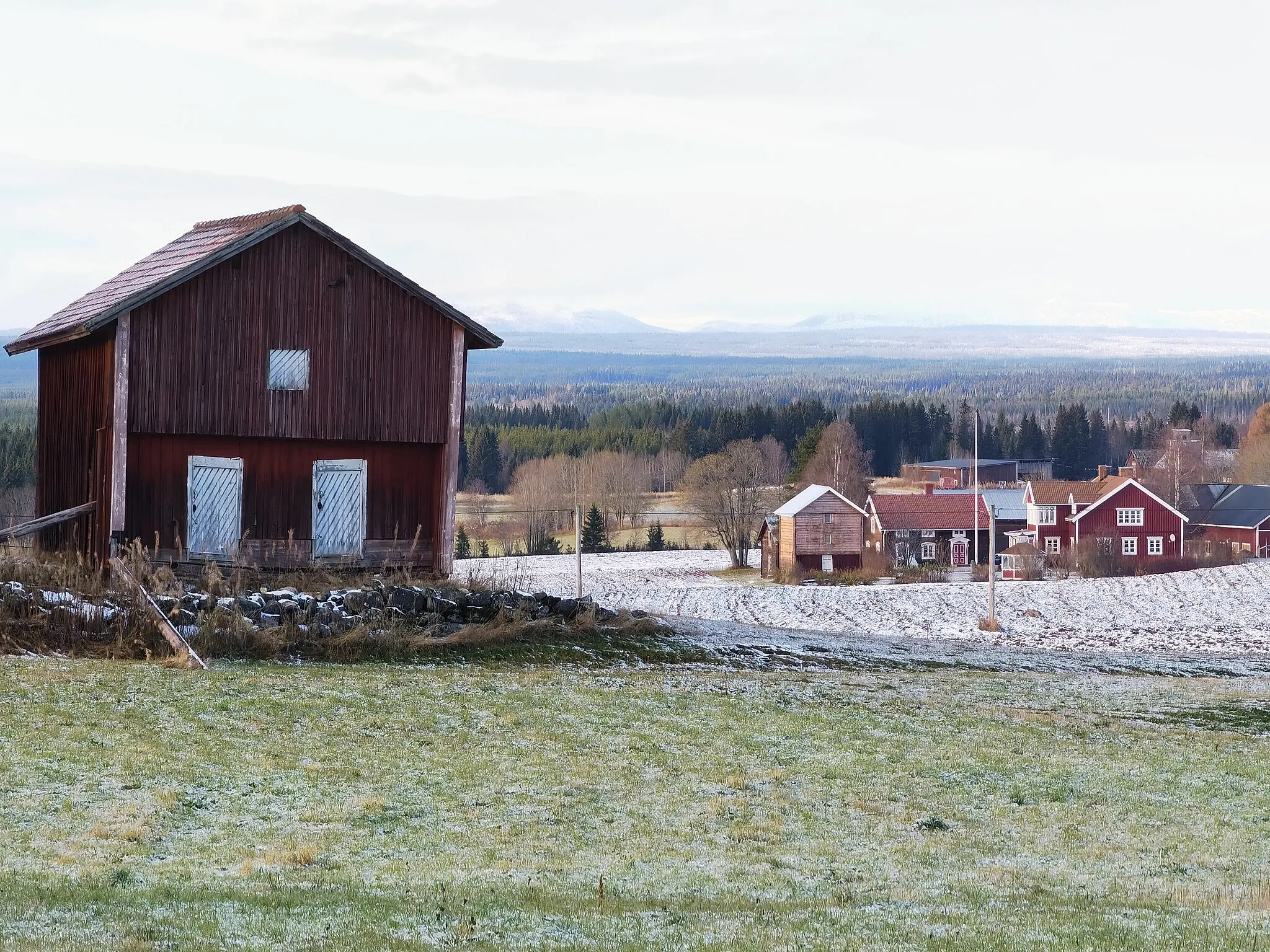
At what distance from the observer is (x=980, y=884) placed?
11.0 meters

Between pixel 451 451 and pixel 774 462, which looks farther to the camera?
pixel 774 462

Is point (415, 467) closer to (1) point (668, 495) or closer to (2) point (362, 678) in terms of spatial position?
(2) point (362, 678)

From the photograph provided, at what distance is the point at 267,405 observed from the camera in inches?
1153

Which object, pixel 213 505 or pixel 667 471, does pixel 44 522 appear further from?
pixel 667 471

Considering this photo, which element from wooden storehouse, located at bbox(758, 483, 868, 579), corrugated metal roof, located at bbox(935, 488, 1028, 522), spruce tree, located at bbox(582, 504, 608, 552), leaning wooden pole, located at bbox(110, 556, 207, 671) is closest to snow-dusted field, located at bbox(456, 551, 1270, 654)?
wooden storehouse, located at bbox(758, 483, 868, 579)

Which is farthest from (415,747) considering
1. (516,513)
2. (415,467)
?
(516,513)

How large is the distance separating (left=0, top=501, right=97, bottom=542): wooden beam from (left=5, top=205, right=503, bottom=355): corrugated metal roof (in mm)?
3196

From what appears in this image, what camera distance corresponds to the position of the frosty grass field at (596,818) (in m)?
9.34

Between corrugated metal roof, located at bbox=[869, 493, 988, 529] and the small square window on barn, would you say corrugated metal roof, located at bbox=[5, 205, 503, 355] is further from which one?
corrugated metal roof, located at bbox=[869, 493, 988, 529]

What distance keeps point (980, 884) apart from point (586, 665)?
15.1 metres

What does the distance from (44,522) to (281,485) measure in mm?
4419

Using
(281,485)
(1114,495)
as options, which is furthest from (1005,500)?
(281,485)

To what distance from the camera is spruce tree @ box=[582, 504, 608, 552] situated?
114 metres

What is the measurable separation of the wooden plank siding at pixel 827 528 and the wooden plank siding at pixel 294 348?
66331 millimetres
